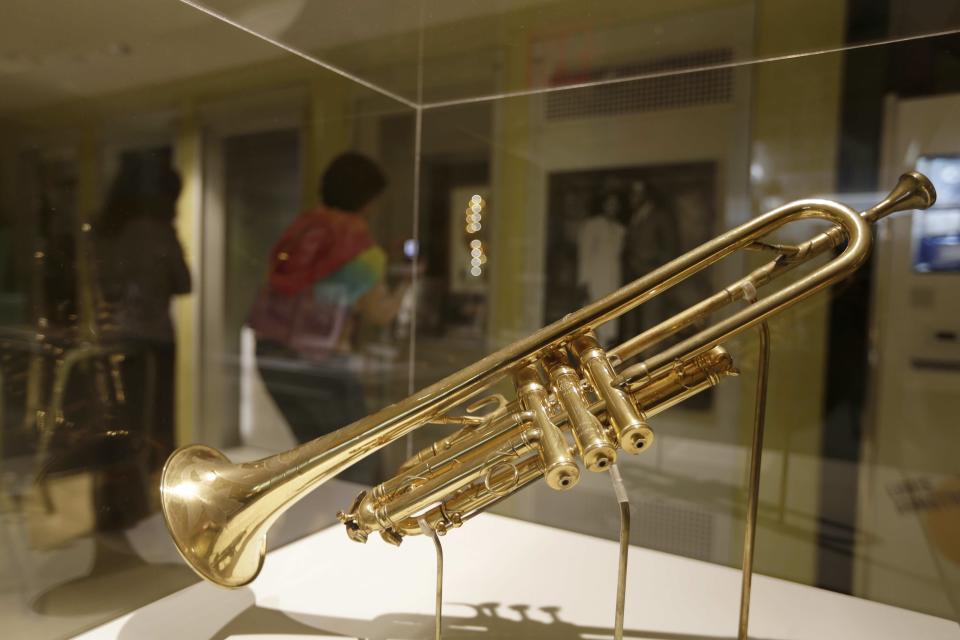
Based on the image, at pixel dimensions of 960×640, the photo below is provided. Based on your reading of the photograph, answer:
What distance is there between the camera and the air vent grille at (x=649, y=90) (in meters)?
1.12

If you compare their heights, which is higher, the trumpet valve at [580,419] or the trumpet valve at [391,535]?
the trumpet valve at [580,419]

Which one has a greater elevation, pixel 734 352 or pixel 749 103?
pixel 749 103

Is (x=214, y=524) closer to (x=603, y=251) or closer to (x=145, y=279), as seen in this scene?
(x=145, y=279)

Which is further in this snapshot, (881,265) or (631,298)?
(881,265)

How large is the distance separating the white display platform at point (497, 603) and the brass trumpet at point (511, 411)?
15 centimetres

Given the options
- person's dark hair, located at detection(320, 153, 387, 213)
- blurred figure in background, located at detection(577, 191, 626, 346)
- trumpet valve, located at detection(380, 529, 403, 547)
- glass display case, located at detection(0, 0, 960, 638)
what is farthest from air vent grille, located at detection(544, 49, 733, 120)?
trumpet valve, located at detection(380, 529, 403, 547)

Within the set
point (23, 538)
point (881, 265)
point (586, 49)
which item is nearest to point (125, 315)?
point (23, 538)

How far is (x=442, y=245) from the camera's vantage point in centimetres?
142

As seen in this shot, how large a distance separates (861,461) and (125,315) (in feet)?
4.12

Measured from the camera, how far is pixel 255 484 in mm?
752

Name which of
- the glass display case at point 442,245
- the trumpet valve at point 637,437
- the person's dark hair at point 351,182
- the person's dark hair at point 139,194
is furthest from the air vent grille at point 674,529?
the person's dark hair at point 139,194

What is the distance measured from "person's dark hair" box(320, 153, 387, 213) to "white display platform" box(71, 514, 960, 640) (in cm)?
69

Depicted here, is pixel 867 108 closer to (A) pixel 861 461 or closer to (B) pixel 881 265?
(B) pixel 881 265

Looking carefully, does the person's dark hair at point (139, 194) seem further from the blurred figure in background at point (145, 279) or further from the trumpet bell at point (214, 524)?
the trumpet bell at point (214, 524)
